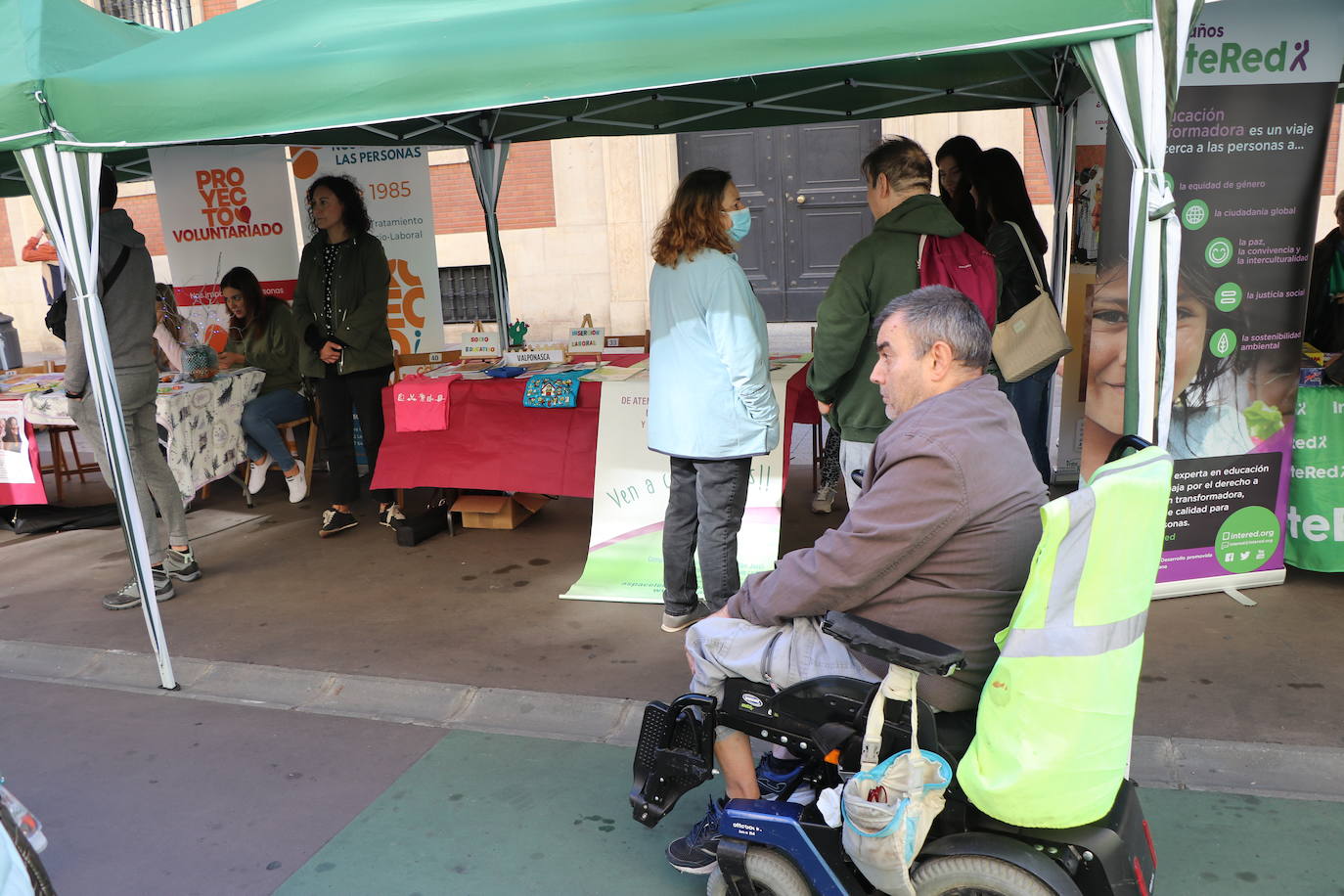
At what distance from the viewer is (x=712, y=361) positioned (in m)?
3.97

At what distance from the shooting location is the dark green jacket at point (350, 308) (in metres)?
5.70

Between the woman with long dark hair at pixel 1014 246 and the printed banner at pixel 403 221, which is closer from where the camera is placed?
the woman with long dark hair at pixel 1014 246

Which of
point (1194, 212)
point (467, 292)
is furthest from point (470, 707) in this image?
point (467, 292)

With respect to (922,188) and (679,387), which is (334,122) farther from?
(922,188)

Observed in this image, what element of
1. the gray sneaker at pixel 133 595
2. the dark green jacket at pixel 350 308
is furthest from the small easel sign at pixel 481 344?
the gray sneaker at pixel 133 595

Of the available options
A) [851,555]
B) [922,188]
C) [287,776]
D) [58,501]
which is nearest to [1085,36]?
[922,188]

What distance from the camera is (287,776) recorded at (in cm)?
346

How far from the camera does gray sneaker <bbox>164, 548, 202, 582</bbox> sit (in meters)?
5.30

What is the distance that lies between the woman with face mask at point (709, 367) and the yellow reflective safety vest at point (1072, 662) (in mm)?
1987

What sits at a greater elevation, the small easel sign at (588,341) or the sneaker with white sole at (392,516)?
the small easel sign at (588,341)

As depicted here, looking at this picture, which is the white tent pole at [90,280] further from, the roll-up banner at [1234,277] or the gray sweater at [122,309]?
the roll-up banner at [1234,277]

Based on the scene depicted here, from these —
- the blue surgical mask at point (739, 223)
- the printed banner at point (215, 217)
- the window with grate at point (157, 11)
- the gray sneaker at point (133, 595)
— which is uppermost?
the window with grate at point (157, 11)

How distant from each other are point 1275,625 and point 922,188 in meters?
2.22

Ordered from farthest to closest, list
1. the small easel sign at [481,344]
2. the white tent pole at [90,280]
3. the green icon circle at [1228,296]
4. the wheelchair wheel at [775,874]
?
the small easel sign at [481,344] < the green icon circle at [1228,296] < the white tent pole at [90,280] < the wheelchair wheel at [775,874]
